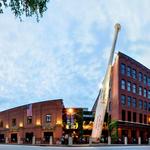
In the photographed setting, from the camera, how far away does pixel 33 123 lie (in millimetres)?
81250

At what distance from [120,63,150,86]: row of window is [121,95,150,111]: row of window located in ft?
15.3

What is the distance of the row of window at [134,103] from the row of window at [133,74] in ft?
15.3

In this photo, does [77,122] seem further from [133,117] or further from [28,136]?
[133,117]

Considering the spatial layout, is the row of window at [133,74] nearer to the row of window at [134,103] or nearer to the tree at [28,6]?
the row of window at [134,103]

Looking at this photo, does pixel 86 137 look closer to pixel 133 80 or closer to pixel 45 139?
pixel 45 139

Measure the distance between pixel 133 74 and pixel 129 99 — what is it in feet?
18.6

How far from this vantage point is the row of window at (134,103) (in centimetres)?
8109

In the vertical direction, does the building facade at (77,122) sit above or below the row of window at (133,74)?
below

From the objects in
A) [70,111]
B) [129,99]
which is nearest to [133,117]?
[129,99]

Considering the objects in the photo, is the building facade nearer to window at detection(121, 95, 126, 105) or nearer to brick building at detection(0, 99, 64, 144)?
brick building at detection(0, 99, 64, 144)

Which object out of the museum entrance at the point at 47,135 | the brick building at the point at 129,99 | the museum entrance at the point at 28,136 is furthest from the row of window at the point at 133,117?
the museum entrance at the point at 28,136

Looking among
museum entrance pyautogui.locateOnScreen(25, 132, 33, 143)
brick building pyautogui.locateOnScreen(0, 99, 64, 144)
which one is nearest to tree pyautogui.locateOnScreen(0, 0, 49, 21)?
brick building pyautogui.locateOnScreen(0, 99, 64, 144)

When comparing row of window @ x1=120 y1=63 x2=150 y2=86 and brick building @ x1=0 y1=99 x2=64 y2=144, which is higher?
row of window @ x1=120 y1=63 x2=150 y2=86

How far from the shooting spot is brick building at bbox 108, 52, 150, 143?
7962cm
